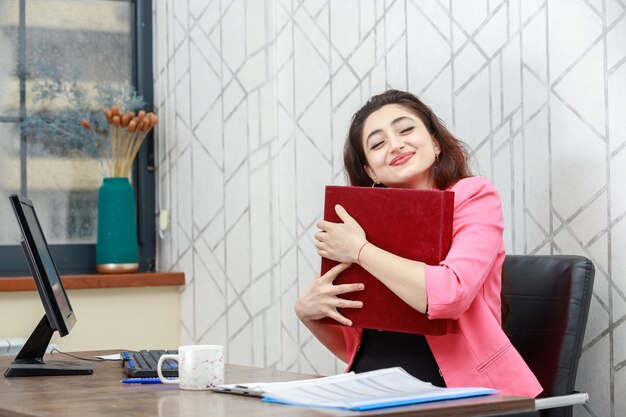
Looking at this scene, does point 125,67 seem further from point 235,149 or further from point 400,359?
point 400,359

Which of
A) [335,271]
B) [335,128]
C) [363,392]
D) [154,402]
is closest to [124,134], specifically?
[335,128]

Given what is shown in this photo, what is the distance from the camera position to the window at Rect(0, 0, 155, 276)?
356 cm

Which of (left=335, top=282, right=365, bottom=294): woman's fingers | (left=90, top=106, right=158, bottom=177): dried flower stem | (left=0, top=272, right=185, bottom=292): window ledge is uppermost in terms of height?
(left=90, top=106, right=158, bottom=177): dried flower stem

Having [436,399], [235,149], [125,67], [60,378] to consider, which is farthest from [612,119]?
[125,67]

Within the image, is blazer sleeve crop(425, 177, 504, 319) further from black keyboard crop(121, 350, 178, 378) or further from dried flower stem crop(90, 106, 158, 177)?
dried flower stem crop(90, 106, 158, 177)

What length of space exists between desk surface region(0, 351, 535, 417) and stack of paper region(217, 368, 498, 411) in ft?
0.05

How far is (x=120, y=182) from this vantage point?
140 inches

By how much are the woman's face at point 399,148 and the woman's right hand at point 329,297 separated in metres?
0.31

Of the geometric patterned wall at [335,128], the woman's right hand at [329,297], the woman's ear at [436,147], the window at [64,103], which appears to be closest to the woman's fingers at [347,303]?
the woman's right hand at [329,297]

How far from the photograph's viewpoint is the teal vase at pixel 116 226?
3516mm

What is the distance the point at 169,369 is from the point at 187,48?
202 cm

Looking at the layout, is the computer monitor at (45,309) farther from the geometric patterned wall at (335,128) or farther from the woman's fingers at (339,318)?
the geometric patterned wall at (335,128)

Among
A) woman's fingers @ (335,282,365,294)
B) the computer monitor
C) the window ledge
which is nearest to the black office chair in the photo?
woman's fingers @ (335,282,365,294)

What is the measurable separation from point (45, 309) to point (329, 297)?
61cm
